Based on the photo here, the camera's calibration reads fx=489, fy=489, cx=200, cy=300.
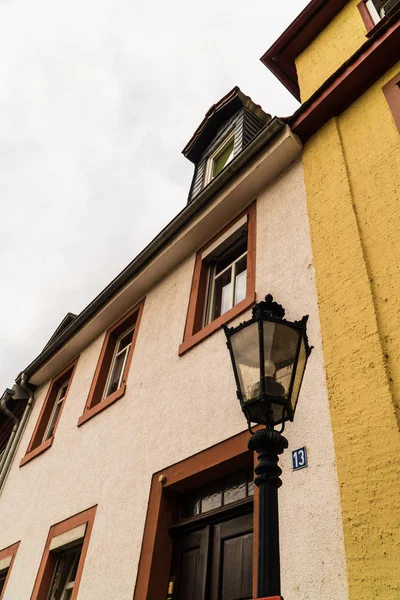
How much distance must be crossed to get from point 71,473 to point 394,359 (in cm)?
503

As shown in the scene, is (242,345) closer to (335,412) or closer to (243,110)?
(335,412)

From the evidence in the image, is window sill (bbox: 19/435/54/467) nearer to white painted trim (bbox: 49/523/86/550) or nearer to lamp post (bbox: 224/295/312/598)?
white painted trim (bbox: 49/523/86/550)

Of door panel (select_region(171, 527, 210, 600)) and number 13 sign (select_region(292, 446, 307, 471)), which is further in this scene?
door panel (select_region(171, 527, 210, 600))

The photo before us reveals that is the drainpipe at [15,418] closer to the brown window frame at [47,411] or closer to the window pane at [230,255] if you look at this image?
the brown window frame at [47,411]

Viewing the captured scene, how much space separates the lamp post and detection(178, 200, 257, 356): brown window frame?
2203 mm

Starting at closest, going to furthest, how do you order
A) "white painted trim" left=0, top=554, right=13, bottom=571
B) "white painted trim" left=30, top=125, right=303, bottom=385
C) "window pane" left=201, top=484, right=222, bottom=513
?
"window pane" left=201, top=484, right=222, bottom=513, "white painted trim" left=30, top=125, right=303, bottom=385, "white painted trim" left=0, top=554, right=13, bottom=571

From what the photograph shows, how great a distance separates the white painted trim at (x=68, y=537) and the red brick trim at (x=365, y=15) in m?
7.35

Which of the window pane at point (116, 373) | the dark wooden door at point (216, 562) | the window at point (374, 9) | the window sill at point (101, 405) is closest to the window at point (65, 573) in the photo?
the window sill at point (101, 405)

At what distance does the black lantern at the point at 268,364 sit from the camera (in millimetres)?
2676

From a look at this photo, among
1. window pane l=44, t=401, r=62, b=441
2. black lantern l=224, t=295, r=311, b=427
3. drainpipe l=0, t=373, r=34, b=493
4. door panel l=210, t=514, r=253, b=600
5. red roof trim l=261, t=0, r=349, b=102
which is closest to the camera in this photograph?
black lantern l=224, t=295, r=311, b=427

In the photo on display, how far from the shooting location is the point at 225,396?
4.71 meters

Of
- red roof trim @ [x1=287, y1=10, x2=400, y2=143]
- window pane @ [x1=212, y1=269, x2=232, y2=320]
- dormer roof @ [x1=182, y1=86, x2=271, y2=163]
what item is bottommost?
window pane @ [x1=212, y1=269, x2=232, y2=320]

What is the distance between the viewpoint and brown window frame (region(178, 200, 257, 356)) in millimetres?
5320

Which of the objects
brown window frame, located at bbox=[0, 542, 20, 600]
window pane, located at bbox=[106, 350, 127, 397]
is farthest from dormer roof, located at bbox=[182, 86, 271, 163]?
brown window frame, located at bbox=[0, 542, 20, 600]
